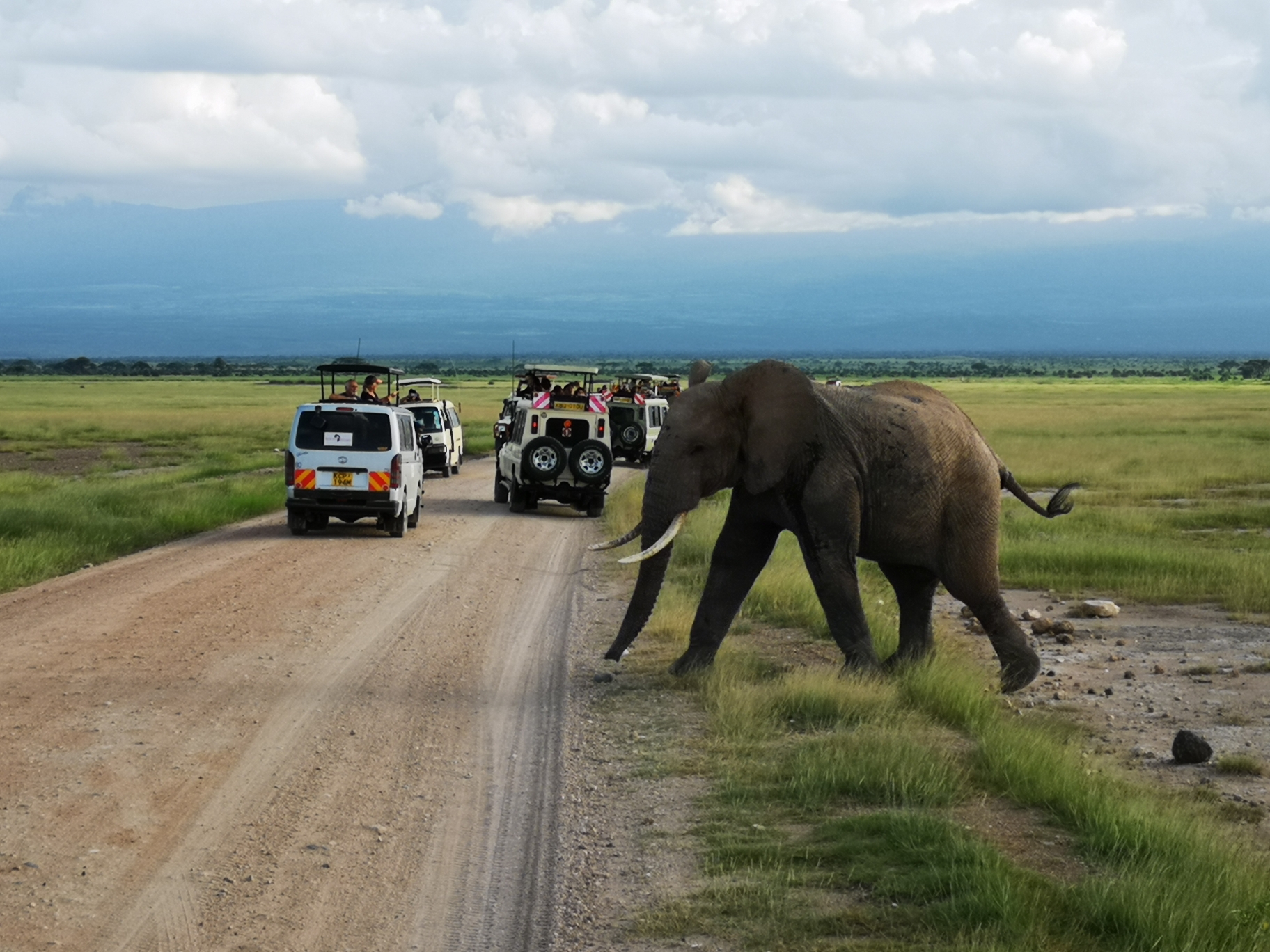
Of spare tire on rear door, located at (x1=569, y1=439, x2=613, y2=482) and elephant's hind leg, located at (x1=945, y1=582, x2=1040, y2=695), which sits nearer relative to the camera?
elephant's hind leg, located at (x1=945, y1=582, x2=1040, y2=695)

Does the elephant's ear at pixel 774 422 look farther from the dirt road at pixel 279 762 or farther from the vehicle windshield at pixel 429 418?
the vehicle windshield at pixel 429 418

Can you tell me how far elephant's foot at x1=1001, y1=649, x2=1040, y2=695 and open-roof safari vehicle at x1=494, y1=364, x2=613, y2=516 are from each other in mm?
13706

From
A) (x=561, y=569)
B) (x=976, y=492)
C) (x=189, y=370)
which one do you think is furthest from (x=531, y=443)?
(x=189, y=370)

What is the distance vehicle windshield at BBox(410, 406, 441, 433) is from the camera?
33219mm

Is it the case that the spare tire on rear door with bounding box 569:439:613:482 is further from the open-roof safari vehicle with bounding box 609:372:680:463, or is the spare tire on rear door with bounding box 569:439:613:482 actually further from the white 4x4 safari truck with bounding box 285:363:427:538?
the open-roof safari vehicle with bounding box 609:372:680:463

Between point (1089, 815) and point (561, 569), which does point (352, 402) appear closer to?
point (561, 569)

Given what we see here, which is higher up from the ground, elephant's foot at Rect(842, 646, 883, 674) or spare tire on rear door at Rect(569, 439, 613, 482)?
spare tire on rear door at Rect(569, 439, 613, 482)

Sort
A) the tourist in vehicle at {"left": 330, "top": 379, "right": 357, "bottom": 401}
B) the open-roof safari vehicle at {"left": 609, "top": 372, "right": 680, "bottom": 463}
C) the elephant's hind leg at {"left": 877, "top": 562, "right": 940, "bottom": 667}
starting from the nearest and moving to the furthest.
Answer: the elephant's hind leg at {"left": 877, "top": 562, "right": 940, "bottom": 667}, the tourist in vehicle at {"left": 330, "top": 379, "right": 357, "bottom": 401}, the open-roof safari vehicle at {"left": 609, "top": 372, "right": 680, "bottom": 463}

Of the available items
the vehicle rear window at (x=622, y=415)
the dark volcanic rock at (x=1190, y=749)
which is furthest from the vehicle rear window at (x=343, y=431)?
the vehicle rear window at (x=622, y=415)

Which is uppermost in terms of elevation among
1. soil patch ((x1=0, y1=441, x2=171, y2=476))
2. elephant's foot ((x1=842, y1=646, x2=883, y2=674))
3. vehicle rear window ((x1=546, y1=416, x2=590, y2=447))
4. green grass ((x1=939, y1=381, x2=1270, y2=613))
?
vehicle rear window ((x1=546, y1=416, x2=590, y2=447))

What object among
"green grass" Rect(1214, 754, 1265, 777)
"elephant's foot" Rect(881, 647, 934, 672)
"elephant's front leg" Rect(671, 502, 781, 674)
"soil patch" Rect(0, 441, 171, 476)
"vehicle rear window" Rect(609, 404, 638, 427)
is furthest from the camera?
"soil patch" Rect(0, 441, 171, 476)

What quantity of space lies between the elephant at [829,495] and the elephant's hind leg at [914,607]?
0.05 meters

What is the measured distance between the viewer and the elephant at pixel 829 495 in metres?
10.9

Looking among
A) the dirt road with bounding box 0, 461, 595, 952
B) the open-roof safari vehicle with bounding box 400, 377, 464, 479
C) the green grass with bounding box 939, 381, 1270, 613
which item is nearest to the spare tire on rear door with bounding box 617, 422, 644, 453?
the open-roof safari vehicle with bounding box 400, 377, 464, 479
